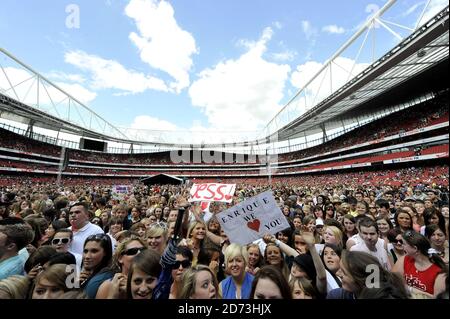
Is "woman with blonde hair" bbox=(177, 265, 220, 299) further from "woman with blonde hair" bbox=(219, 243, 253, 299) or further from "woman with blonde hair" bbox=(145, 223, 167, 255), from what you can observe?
"woman with blonde hair" bbox=(145, 223, 167, 255)

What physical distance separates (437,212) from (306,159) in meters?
54.2

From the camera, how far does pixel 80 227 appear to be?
12.8 feet

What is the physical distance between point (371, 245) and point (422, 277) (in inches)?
36.9

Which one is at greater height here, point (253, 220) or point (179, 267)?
point (253, 220)

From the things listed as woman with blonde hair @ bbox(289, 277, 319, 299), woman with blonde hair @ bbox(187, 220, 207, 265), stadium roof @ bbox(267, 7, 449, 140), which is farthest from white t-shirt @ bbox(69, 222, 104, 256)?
stadium roof @ bbox(267, 7, 449, 140)

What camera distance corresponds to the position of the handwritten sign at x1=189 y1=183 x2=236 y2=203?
6.48 m

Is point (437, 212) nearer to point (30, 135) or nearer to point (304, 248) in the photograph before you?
point (304, 248)

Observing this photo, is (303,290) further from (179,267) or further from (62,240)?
(62,240)

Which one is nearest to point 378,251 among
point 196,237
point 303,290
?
Answer: point 303,290

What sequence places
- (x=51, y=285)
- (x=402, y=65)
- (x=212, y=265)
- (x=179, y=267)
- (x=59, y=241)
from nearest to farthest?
(x=51, y=285), (x=179, y=267), (x=59, y=241), (x=212, y=265), (x=402, y=65)

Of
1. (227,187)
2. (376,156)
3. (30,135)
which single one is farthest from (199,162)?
(227,187)

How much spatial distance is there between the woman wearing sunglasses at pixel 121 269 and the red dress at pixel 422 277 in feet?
9.89
